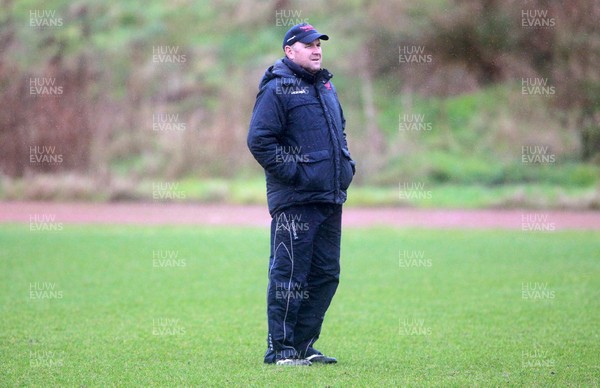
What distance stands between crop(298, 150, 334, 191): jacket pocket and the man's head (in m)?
0.66

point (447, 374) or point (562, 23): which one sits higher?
point (562, 23)

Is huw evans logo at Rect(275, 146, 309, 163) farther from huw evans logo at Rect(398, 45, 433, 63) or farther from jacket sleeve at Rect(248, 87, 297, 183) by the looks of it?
huw evans logo at Rect(398, 45, 433, 63)

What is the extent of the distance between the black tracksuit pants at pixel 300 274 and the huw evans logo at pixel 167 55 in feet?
93.9

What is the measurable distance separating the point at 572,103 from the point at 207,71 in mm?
13254

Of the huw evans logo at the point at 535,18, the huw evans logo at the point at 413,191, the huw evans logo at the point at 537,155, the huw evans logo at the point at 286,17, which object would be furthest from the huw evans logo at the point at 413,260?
the huw evans logo at the point at 286,17

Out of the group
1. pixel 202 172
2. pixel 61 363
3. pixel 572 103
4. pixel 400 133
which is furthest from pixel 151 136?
pixel 61 363

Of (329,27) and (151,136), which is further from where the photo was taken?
(329,27)

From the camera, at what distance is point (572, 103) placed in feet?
95.9

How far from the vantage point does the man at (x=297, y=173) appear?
21.3ft

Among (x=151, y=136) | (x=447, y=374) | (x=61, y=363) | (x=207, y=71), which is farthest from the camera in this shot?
(x=207, y=71)

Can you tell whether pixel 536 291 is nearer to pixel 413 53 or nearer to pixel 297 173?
pixel 297 173

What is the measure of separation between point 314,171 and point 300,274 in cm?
77

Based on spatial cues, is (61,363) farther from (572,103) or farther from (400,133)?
(572,103)

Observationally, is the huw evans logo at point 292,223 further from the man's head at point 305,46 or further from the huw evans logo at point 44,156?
the huw evans logo at point 44,156
